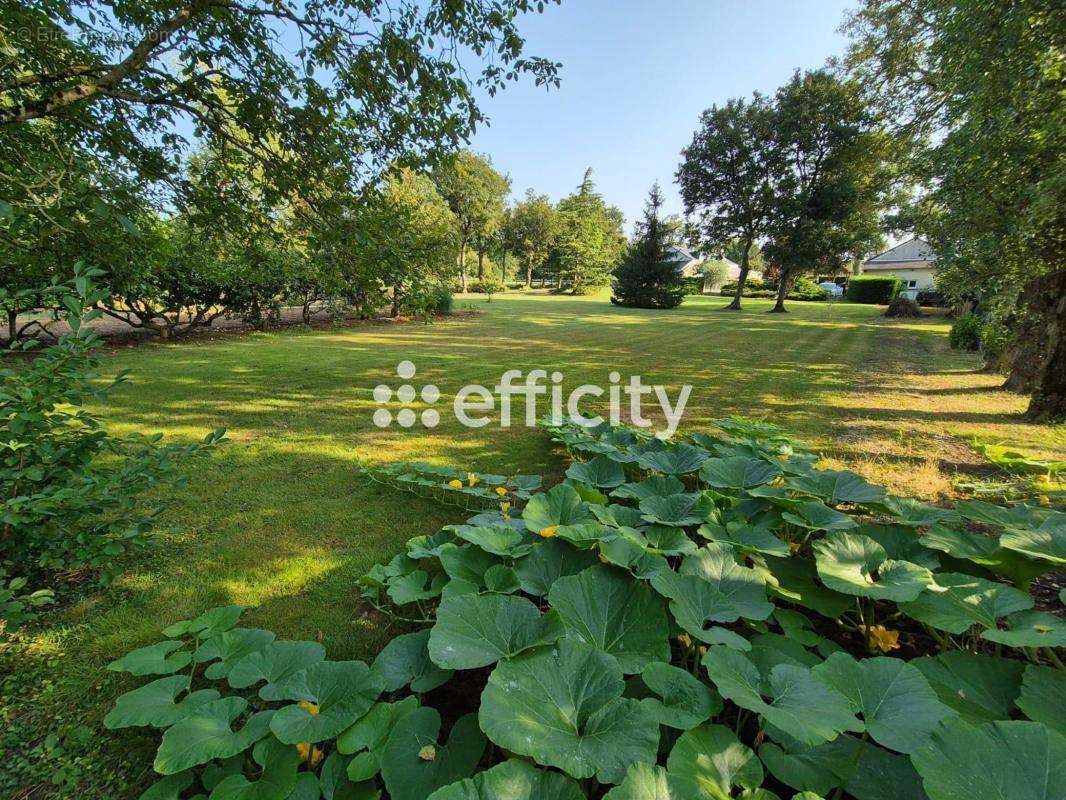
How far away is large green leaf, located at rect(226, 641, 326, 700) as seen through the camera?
52.8 inches

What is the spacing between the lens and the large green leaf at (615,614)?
137cm

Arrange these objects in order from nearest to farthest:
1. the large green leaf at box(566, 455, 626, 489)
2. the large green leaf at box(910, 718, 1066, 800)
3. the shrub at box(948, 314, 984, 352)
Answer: the large green leaf at box(910, 718, 1066, 800)
the large green leaf at box(566, 455, 626, 489)
the shrub at box(948, 314, 984, 352)

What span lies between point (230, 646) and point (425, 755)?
0.88 meters

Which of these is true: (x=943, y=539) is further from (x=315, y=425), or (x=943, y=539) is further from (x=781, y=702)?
(x=315, y=425)

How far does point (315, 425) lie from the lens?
495 cm

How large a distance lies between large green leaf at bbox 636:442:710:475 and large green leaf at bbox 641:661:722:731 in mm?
1505

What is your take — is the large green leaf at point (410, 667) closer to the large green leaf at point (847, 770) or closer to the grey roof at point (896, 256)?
the large green leaf at point (847, 770)

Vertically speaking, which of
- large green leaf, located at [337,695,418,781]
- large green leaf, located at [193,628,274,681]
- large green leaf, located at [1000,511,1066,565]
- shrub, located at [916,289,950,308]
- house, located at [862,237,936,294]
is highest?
house, located at [862,237,936,294]

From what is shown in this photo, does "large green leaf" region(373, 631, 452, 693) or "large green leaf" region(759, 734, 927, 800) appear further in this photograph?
"large green leaf" region(373, 631, 452, 693)

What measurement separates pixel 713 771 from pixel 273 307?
47.8 feet

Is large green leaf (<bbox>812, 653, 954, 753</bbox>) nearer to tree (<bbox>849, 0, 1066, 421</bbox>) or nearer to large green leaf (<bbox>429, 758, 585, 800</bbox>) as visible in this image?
large green leaf (<bbox>429, 758, 585, 800</bbox>)

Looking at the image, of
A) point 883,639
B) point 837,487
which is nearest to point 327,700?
point 883,639

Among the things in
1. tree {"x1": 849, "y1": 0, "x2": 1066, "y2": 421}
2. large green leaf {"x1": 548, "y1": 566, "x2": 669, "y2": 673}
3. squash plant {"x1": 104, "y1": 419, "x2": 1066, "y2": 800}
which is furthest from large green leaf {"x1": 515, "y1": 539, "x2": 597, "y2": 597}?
tree {"x1": 849, "y1": 0, "x2": 1066, "y2": 421}

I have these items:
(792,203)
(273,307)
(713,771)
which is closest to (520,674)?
(713,771)
